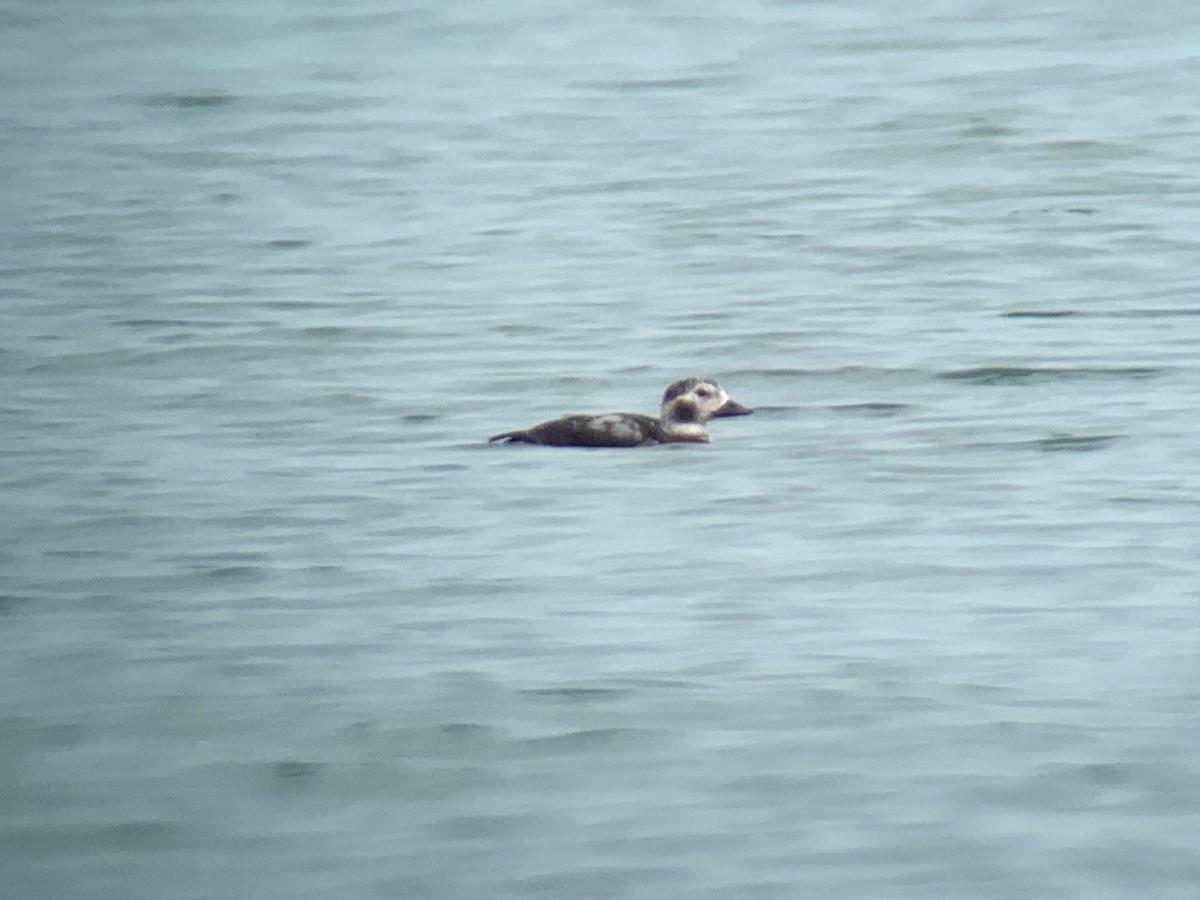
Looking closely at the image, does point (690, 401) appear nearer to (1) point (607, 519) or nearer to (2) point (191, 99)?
(1) point (607, 519)

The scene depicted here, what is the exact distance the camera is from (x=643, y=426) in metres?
11.7

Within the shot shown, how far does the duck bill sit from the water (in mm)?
154

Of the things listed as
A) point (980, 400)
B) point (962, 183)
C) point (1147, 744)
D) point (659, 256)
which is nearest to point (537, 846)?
point (1147, 744)

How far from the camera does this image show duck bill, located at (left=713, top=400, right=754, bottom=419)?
12.2 m

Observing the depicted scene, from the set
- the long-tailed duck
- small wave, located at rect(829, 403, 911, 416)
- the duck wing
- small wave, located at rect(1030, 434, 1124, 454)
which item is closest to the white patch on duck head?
the long-tailed duck

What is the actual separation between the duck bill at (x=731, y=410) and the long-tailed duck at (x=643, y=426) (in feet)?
0.59

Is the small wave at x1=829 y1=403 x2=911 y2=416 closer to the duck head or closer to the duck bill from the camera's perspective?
the duck bill

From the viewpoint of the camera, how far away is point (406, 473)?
11.1m

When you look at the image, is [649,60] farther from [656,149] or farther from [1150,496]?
[1150,496]

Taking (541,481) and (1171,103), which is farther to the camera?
(1171,103)

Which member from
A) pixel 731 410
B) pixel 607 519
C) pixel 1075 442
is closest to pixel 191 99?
pixel 731 410

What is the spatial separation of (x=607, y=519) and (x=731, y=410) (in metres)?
2.30

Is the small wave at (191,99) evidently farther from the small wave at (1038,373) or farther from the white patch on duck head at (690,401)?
the white patch on duck head at (690,401)

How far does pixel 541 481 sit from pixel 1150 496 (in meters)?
2.40
